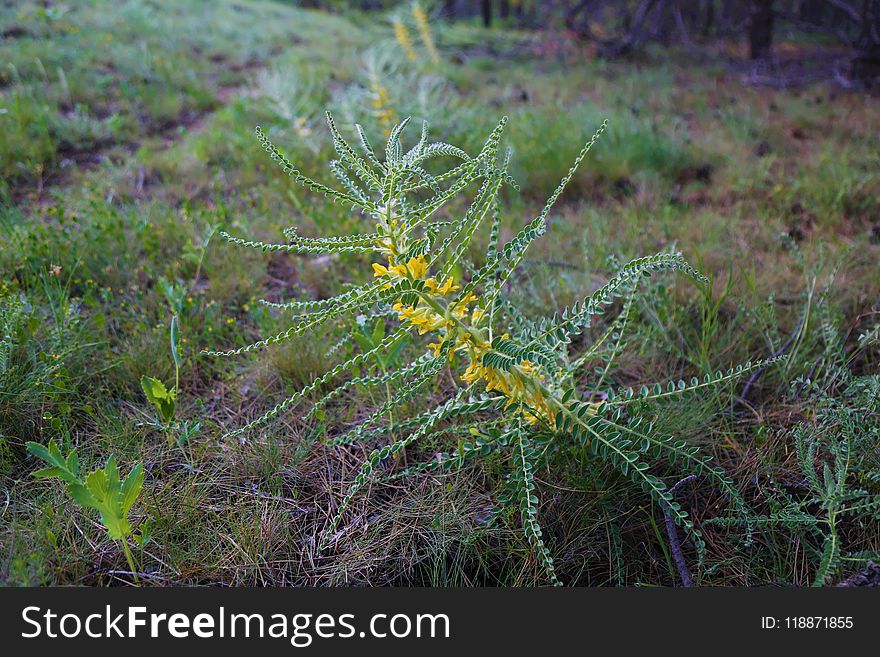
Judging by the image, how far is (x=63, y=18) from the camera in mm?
7312

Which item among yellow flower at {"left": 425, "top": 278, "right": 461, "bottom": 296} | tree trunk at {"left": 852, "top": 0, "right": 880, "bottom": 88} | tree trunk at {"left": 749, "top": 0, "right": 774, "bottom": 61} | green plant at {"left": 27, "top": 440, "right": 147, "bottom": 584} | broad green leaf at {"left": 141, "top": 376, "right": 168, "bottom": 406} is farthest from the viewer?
tree trunk at {"left": 749, "top": 0, "right": 774, "bottom": 61}

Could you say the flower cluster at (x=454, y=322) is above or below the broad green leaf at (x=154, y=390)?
above

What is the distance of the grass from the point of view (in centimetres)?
167

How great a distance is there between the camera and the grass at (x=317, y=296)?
5.49 ft

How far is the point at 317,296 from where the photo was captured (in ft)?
9.34

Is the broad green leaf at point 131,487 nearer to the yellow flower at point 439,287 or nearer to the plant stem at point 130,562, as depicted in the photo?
the plant stem at point 130,562

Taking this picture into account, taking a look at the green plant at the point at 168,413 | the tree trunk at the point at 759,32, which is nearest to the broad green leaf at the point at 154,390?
the green plant at the point at 168,413

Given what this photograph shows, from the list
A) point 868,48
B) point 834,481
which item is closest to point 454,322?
point 834,481

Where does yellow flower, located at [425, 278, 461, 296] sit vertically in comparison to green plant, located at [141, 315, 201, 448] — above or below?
above

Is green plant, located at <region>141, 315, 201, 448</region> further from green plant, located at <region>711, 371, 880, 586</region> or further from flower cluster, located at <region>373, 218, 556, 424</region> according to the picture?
green plant, located at <region>711, 371, 880, 586</region>

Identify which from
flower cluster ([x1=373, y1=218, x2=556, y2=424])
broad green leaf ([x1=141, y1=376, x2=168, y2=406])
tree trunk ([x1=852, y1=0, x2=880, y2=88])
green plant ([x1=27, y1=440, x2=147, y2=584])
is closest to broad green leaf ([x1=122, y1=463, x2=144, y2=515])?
green plant ([x1=27, y1=440, x2=147, y2=584])

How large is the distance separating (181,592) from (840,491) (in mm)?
1641

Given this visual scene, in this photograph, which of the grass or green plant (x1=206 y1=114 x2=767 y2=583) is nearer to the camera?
green plant (x1=206 y1=114 x2=767 y2=583)

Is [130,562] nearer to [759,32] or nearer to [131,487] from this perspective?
[131,487]
